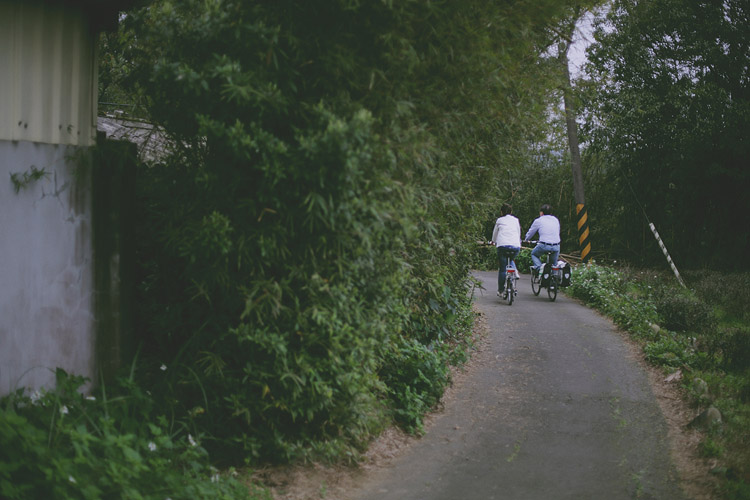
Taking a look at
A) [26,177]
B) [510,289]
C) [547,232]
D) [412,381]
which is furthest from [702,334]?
[26,177]

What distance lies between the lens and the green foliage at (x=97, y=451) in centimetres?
362

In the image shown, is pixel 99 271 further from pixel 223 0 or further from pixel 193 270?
pixel 223 0

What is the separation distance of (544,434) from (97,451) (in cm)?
414

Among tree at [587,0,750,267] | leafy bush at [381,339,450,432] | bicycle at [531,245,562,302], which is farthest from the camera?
tree at [587,0,750,267]

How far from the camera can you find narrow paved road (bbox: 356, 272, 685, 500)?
209 inches

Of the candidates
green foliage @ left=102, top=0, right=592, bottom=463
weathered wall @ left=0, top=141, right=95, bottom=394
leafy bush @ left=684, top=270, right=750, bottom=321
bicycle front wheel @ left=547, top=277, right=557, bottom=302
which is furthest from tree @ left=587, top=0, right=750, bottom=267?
weathered wall @ left=0, top=141, right=95, bottom=394

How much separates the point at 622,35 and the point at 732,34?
2866mm

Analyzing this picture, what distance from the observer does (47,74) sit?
196 inches

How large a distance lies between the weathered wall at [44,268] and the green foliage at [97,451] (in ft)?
0.74

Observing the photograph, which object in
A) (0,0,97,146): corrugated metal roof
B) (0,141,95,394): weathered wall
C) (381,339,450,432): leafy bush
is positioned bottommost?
(381,339,450,432): leafy bush

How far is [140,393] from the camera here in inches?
187

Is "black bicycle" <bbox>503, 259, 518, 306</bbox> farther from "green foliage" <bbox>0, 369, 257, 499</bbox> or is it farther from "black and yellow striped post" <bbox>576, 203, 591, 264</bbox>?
"green foliage" <bbox>0, 369, 257, 499</bbox>

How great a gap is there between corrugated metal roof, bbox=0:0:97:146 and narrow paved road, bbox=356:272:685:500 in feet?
11.8

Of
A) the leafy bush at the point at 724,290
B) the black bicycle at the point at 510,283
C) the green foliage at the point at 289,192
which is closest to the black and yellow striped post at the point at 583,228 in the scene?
the leafy bush at the point at 724,290
